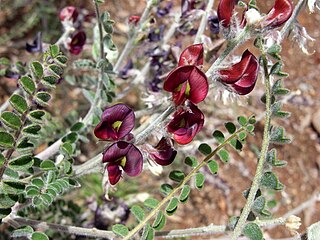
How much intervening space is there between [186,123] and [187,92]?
0.05 m

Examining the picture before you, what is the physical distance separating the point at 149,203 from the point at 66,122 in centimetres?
73

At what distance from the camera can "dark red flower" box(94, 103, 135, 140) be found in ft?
3.24

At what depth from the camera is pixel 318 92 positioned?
116 inches

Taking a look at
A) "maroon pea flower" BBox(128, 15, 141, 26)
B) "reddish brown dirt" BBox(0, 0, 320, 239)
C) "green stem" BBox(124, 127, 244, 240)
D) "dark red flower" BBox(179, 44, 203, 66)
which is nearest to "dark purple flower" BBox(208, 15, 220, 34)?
"maroon pea flower" BBox(128, 15, 141, 26)

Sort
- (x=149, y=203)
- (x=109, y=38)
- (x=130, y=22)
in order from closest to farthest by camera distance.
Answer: (x=149, y=203) → (x=109, y=38) → (x=130, y=22)

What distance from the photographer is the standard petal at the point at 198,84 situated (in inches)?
36.2

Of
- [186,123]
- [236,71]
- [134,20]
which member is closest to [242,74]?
[236,71]

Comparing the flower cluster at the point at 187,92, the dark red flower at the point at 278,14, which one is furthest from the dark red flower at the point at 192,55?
the dark red flower at the point at 278,14

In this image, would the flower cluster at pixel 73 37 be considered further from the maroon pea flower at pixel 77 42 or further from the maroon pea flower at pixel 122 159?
the maroon pea flower at pixel 122 159

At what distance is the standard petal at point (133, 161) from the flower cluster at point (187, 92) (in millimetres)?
64

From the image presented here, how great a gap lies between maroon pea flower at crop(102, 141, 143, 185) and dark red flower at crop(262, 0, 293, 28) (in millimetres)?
290

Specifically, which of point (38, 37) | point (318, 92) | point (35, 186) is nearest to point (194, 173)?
point (35, 186)

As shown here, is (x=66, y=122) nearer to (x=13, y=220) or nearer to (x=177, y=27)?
(x=177, y=27)

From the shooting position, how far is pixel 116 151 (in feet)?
3.26
